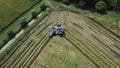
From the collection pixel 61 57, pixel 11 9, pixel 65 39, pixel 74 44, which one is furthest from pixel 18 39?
pixel 74 44

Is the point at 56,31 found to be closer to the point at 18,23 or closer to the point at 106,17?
the point at 18,23

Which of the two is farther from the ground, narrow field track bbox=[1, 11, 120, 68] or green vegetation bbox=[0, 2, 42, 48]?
green vegetation bbox=[0, 2, 42, 48]

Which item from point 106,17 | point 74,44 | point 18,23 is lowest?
point 74,44

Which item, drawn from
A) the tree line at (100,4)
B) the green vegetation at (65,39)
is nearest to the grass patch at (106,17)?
the green vegetation at (65,39)

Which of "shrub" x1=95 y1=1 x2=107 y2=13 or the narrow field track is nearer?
the narrow field track

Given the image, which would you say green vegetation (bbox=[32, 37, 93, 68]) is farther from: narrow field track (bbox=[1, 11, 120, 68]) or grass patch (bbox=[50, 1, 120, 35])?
grass patch (bbox=[50, 1, 120, 35])

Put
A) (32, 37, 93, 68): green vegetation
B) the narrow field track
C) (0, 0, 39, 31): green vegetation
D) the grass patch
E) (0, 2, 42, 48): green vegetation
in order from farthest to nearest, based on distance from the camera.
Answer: (0, 0, 39, 31): green vegetation
the grass patch
(0, 2, 42, 48): green vegetation
the narrow field track
(32, 37, 93, 68): green vegetation

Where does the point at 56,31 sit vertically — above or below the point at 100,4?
below

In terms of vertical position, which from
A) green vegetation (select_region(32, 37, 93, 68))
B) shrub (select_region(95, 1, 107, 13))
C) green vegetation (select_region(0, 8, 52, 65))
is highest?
shrub (select_region(95, 1, 107, 13))

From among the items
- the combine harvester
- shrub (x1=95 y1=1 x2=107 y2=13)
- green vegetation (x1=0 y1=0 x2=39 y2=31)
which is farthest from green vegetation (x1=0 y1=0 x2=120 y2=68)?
green vegetation (x1=0 y1=0 x2=39 y2=31)
